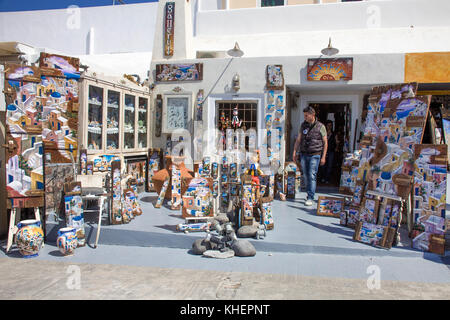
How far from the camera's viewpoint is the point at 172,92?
8.88m

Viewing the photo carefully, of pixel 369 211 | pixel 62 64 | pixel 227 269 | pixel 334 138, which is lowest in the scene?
pixel 227 269

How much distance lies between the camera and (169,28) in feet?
30.1

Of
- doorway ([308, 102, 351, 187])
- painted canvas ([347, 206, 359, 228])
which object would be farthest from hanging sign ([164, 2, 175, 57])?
painted canvas ([347, 206, 359, 228])

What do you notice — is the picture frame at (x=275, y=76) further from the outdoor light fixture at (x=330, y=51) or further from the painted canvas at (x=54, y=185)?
the painted canvas at (x=54, y=185)

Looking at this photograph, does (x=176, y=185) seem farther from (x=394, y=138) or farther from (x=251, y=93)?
(x=394, y=138)

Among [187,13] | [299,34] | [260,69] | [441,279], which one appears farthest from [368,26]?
[441,279]

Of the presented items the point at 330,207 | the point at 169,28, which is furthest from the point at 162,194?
the point at 169,28

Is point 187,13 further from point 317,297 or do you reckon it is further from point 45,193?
point 317,297

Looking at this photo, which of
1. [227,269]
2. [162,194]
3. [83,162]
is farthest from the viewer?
[162,194]

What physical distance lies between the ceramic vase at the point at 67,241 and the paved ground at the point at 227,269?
10cm

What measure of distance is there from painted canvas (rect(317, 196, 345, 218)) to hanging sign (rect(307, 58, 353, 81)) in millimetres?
3303

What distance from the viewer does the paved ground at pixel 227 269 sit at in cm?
349

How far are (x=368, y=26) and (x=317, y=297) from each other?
8.57m

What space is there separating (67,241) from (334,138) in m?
8.25
